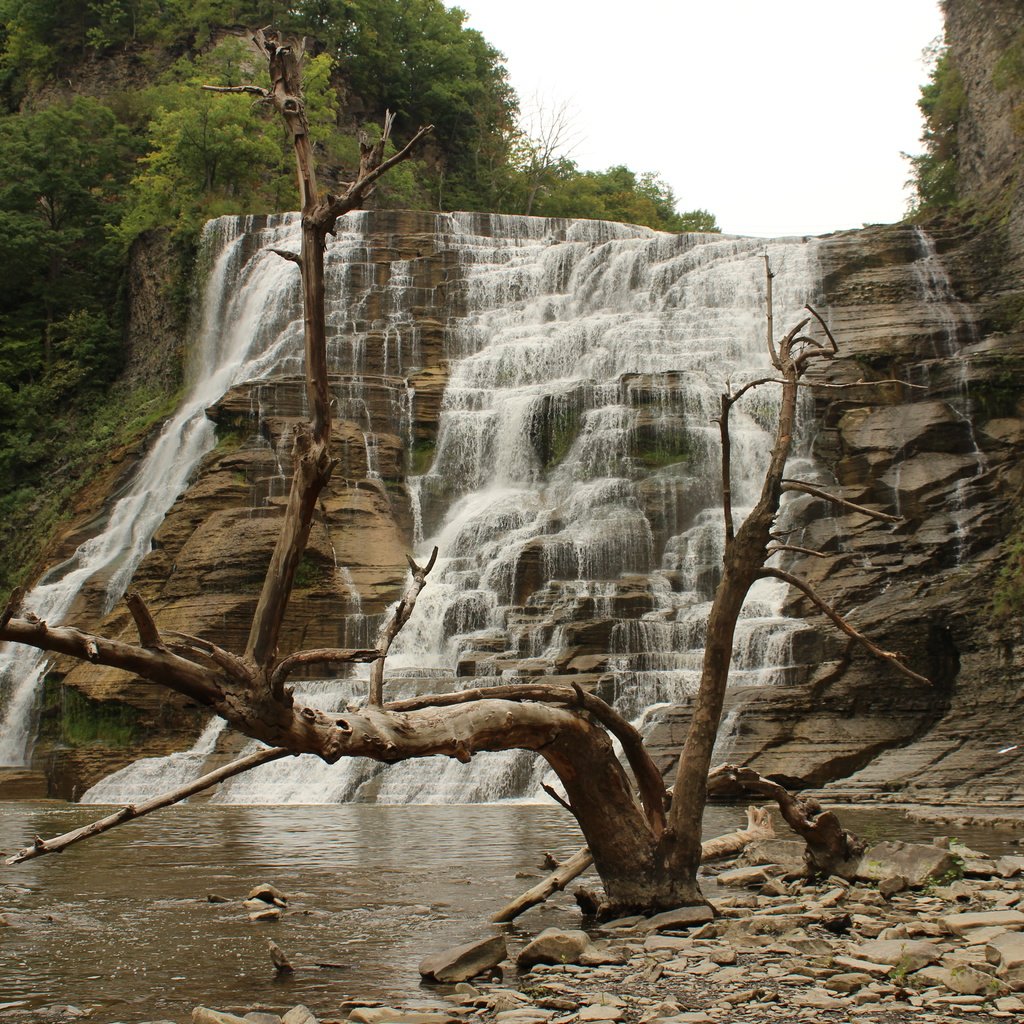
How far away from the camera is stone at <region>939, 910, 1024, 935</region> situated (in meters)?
6.65

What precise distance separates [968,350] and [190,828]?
21.1 metres

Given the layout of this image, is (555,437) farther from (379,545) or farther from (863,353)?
(863,353)

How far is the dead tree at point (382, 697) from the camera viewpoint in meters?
A: 4.96

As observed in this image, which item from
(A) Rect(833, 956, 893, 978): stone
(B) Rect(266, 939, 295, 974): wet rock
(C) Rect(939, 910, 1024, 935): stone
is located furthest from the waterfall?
(B) Rect(266, 939, 295, 974): wet rock

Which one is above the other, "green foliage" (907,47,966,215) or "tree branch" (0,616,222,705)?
"green foliage" (907,47,966,215)

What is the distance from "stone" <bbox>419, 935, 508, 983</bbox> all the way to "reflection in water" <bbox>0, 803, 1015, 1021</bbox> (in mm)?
122

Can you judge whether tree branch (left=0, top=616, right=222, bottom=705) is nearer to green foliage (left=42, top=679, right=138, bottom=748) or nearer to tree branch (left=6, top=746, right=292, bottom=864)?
tree branch (left=6, top=746, right=292, bottom=864)

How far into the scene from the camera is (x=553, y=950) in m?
6.62

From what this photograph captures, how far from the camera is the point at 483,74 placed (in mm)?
58781

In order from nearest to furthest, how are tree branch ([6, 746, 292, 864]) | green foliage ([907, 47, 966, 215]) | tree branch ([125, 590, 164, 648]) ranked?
tree branch ([125, 590, 164, 648]) < tree branch ([6, 746, 292, 864]) < green foliage ([907, 47, 966, 215])

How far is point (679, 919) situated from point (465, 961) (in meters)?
1.52

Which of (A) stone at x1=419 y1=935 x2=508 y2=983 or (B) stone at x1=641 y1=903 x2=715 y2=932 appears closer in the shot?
(A) stone at x1=419 y1=935 x2=508 y2=983

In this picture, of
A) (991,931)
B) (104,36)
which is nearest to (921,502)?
(991,931)

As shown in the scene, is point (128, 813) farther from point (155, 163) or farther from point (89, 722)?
point (155, 163)
